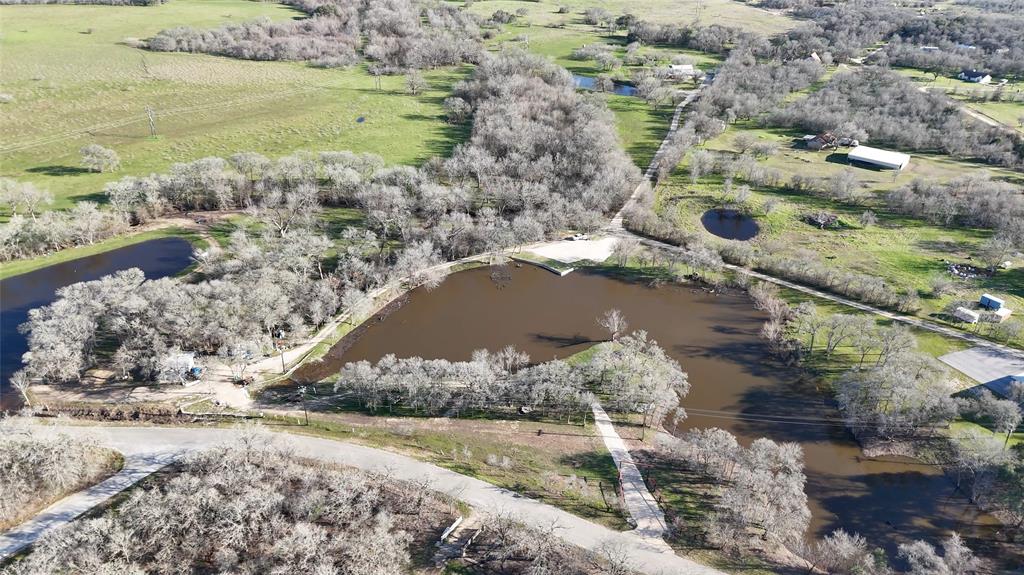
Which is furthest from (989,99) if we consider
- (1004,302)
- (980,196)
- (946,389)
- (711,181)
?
(946,389)

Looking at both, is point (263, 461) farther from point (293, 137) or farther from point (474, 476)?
point (293, 137)

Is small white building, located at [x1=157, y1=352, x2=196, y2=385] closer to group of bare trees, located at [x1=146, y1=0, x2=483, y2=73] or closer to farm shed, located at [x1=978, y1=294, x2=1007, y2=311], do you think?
farm shed, located at [x1=978, y1=294, x2=1007, y2=311]

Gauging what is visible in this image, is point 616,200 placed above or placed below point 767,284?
above

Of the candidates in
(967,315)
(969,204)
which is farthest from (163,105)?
(969,204)

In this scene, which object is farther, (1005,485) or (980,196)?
(980,196)

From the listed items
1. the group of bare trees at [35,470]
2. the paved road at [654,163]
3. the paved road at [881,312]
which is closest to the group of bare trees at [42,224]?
the group of bare trees at [35,470]

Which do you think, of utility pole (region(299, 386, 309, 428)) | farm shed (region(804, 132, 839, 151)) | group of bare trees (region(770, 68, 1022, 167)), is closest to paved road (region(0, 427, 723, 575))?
utility pole (region(299, 386, 309, 428))

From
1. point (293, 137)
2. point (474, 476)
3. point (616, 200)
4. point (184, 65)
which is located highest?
point (184, 65)
